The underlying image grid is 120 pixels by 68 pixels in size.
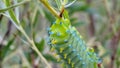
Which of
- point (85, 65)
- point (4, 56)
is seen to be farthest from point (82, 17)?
point (85, 65)

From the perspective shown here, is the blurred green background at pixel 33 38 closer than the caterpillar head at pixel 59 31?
No

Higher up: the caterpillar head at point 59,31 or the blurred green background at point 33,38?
the caterpillar head at point 59,31

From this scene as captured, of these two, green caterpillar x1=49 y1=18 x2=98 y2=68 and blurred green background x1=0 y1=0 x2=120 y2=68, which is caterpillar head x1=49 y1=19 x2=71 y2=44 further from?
blurred green background x1=0 y1=0 x2=120 y2=68

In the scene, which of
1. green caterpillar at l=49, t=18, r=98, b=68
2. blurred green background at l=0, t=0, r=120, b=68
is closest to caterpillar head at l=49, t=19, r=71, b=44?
green caterpillar at l=49, t=18, r=98, b=68

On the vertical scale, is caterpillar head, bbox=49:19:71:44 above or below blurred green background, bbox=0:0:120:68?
above

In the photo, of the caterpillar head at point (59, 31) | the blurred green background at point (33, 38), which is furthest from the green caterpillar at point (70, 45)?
the blurred green background at point (33, 38)

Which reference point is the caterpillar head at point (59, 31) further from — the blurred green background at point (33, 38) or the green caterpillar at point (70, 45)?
the blurred green background at point (33, 38)

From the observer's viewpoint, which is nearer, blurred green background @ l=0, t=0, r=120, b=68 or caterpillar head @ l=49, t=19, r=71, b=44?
caterpillar head @ l=49, t=19, r=71, b=44
